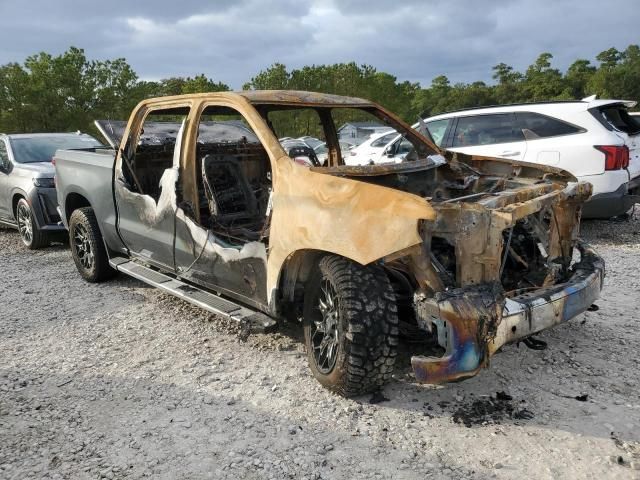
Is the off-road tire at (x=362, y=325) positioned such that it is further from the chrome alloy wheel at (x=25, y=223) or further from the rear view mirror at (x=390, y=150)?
the chrome alloy wheel at (x=25, y=223)

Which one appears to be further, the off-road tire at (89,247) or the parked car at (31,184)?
the parked car at (31,184)

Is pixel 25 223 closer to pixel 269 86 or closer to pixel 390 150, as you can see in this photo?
pixel 390 150

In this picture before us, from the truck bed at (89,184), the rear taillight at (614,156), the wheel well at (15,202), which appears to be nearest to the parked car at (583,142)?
the rear taillight at (614,156)

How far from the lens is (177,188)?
4102mm

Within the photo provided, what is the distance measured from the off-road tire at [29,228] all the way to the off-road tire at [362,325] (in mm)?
5693

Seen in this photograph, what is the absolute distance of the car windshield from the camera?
7.82 meters

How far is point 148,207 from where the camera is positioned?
4.42m

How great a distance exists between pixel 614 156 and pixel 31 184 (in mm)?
7497

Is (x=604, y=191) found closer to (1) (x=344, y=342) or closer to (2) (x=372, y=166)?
(2) (x=372, y=166)

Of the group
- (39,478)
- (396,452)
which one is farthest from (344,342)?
(39,478)

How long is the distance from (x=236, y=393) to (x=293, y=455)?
0.75 meters

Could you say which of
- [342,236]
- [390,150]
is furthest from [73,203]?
[390,150]

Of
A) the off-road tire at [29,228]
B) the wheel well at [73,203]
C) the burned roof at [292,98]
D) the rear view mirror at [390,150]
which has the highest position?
the burned roof at [292,98]

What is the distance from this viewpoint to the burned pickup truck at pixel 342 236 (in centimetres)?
274
